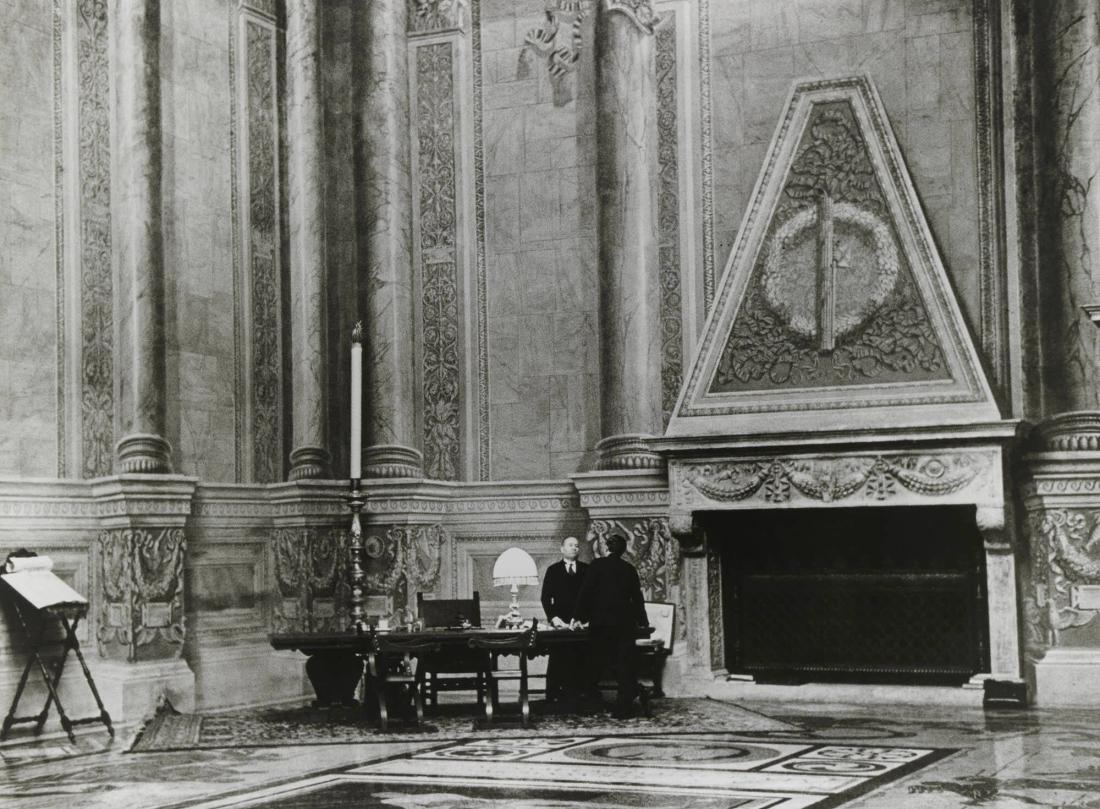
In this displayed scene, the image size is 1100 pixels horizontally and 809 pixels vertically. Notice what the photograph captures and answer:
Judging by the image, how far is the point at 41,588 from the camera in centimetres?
950

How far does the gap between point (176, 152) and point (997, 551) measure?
657 cm

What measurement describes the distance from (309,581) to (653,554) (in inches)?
104

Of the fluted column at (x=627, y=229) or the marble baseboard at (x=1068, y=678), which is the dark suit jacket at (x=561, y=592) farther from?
the marble baseboard at (x=1068, y=678)

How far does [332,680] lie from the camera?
10609 millimetres

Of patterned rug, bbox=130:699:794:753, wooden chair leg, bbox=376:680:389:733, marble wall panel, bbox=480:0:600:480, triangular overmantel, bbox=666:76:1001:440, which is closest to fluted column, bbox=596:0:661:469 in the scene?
marble wall panel, bbox=480:0:600:480

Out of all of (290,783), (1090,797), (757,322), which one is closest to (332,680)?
(290,783)

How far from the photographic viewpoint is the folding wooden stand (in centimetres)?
943

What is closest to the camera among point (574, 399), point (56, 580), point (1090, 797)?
point (1090, 797)

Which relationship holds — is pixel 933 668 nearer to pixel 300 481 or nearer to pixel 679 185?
pixel 679 185

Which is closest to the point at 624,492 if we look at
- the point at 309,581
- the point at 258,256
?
the point at 309,581

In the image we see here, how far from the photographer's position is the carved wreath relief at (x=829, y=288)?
36.0ft

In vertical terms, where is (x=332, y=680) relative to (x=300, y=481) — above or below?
below

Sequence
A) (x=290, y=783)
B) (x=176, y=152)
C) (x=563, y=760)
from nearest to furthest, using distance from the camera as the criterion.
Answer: (x=290, y=783) < (x=563, y=760) < (x=176, y=152)

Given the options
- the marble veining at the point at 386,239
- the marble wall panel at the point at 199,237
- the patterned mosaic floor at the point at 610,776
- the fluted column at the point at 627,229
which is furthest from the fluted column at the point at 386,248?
the patterned mosaic floor at the point at 610,776
